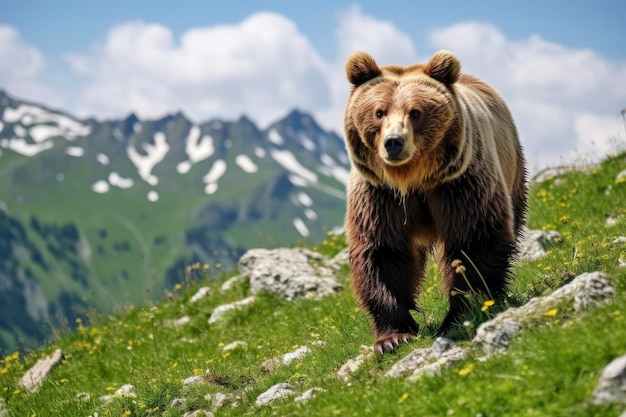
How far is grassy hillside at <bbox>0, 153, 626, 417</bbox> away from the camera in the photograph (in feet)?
16.9

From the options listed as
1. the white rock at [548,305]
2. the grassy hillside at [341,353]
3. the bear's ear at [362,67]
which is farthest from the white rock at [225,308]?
the white rock at [548,305]

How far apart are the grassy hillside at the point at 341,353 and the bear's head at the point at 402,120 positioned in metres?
1.78

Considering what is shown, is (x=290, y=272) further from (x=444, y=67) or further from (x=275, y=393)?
(x=444, y=67)

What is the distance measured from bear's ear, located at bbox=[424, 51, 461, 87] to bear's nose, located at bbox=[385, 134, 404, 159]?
1.25m

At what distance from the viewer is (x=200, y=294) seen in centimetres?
1504

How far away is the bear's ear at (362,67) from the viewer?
766 cm

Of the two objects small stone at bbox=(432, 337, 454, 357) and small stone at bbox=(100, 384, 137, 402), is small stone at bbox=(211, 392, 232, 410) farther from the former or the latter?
small stone at bbox=(432, 337, 454, 357)

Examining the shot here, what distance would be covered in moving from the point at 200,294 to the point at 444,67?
8997 mm

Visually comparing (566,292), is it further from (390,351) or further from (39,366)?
(39,366)

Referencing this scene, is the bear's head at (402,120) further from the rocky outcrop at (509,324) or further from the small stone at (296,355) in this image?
the small stone at (296,355)

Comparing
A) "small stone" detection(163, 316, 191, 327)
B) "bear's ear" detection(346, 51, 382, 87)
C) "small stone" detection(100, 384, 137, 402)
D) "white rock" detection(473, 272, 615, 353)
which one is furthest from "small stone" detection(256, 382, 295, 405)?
"small stone" detection(163, 316, 191, 327)

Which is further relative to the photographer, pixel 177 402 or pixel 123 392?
pixel 123 392

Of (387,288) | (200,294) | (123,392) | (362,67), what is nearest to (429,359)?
(387,288)

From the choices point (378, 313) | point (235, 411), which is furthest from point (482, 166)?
point (235, 411)
